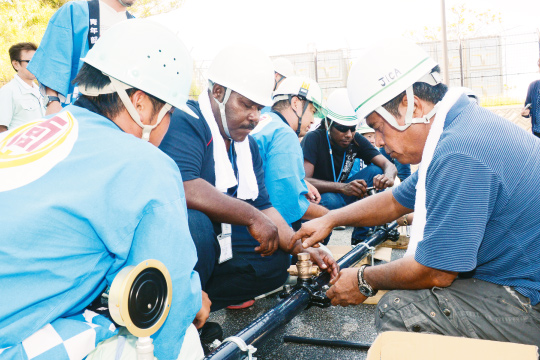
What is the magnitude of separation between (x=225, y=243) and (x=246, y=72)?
1.20 meters

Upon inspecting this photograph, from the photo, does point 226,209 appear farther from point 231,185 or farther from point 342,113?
point 342,113

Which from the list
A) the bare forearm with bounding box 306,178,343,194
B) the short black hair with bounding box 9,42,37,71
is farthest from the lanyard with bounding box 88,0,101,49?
the bare forearm with bounding box 306,178,343,194

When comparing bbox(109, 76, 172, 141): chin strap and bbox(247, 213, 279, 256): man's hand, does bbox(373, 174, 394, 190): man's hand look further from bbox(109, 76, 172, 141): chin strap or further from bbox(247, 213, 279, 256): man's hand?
bbox(109, 76, 172, 141): chin strap

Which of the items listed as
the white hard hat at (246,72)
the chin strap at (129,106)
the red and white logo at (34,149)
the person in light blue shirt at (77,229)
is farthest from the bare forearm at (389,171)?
the red and white logo at (34,149)

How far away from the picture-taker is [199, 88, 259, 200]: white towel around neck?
3090mm

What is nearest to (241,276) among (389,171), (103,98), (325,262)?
(325,262)

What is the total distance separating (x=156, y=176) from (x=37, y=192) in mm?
347

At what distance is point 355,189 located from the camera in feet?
16.8

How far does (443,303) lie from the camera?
7.04ft

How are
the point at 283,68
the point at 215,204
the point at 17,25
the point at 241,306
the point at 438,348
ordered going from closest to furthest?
the point at 438,348, the point at 215,204, the point at 241,306, the point at 283,68, the point at 17,25

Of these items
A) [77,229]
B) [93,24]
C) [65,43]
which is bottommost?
[77,229]

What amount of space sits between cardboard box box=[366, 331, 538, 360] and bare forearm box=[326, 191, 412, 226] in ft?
4.66

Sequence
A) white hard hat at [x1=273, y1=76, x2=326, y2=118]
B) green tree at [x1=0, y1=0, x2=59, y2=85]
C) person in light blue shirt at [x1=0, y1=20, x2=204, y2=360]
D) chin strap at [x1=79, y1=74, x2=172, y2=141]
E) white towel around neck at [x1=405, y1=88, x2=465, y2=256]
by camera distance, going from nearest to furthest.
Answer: person in light blue shirt at [x1=0, y1=20, x2=204, y2=360] < chin strap at [x1=79, y1=74, x2=172, y2=141] < white towel around neck at [x1=405, y1=88, x2=465, y2=256] < white hard hat at [x1=273, y1=76, x2=326, y2=118] < green tree at [x1=0, y1=0, x2=59, y2=85]

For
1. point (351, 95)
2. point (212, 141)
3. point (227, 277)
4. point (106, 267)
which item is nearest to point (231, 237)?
point (227, 277)
